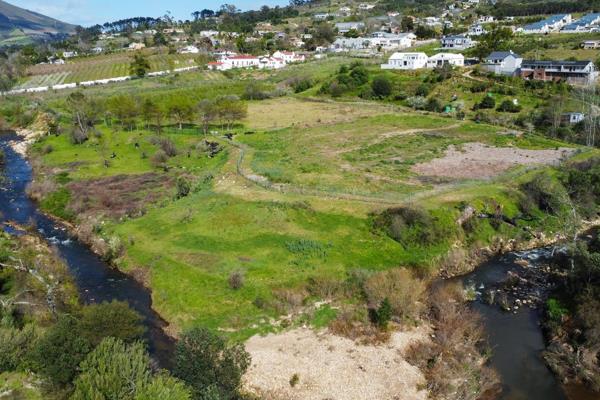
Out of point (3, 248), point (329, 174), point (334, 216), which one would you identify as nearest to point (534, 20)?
point (329, 174)

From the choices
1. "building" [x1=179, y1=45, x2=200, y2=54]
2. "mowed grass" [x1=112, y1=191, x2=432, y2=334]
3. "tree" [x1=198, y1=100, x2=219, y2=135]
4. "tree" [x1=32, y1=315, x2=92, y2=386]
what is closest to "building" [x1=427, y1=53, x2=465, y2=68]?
"tree" [x1=198, y1=100, x2=219, y2=135]

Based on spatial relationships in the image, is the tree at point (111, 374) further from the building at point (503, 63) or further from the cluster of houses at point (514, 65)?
the building at point (503, 63)

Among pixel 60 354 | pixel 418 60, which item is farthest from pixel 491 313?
pixel 418 60

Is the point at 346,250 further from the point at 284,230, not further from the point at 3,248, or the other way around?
the point at 3,248

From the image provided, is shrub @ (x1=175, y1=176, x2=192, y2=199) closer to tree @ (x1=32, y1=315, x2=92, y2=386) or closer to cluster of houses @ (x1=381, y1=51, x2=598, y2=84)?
tree @ (x1=32, y1=315, x2=92, y2=386)

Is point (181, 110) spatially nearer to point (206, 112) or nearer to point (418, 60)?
point (206, 112)
